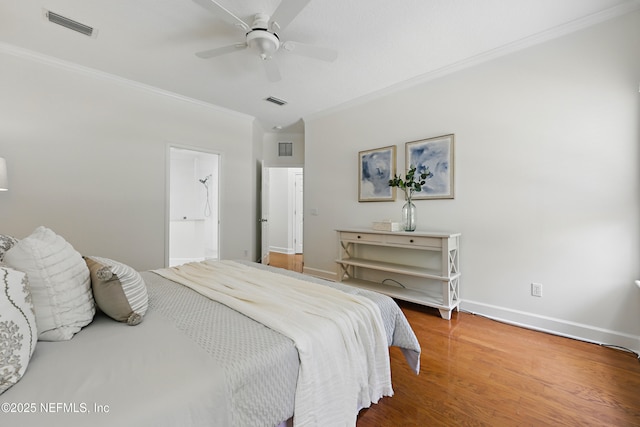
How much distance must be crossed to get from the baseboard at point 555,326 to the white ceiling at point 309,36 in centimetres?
250

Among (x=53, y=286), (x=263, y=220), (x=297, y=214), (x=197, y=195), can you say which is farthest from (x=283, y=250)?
(x=53, y=286)

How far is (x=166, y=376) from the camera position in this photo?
76 cm

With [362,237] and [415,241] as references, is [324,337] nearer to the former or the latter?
[415,241]

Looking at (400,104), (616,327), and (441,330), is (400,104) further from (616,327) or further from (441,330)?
(616,327)

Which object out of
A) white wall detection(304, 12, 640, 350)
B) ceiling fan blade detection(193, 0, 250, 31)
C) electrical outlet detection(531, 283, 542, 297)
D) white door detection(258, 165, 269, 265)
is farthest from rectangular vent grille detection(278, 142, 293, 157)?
electrical outlet detection(531, 283, 542, 297)

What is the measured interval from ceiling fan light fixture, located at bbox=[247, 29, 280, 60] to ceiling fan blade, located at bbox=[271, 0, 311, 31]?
0.17m

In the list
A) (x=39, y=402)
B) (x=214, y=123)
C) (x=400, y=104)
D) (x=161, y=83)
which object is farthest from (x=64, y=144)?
(x=400, y=104)

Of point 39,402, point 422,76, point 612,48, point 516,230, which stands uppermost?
point 422,76

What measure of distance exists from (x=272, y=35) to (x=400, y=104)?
1835mm

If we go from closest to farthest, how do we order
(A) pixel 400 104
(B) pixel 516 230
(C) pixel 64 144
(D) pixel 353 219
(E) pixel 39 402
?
(E) pixel 39 402 < (B) pixel 516 230 < (C) pixel 64 144 < (A) pixel 400 104 < (D) pixel 353 219

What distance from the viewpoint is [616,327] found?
2.04 metres

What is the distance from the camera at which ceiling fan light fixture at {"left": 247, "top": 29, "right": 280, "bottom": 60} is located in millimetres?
2090

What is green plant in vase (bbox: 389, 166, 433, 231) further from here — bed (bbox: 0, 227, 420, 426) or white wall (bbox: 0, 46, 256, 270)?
white wall (bbox: 0, 46, 256, 270)

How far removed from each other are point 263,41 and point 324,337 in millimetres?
2245
